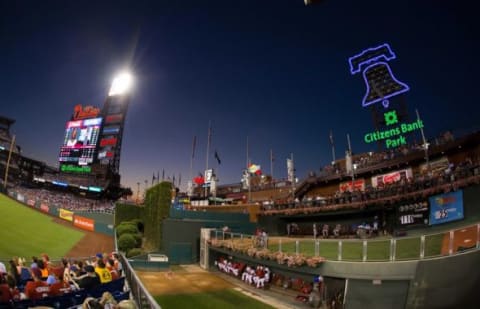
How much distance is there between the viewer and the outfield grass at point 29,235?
25.3 meters

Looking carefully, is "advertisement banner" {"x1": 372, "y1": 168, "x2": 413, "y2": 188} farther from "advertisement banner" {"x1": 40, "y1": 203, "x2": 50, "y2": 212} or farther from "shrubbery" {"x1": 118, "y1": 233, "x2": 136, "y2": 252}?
"advertisement banner" {"x1": 40, "y1": 203, "x2": 50, "y2": 212}

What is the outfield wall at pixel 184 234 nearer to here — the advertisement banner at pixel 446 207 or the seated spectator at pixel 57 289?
the advertisement banner at pixel 446 207

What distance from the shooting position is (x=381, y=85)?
3912 cm

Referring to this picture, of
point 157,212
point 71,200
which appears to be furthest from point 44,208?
point 157,212

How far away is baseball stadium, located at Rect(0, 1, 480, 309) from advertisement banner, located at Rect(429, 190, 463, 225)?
0.07 metres

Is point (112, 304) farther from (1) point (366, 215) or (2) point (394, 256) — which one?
(1) point (366, 215)

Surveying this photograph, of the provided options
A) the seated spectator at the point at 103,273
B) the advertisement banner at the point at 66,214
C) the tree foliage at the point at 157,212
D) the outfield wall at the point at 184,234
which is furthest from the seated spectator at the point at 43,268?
the advertisement banner at the point at 66,214

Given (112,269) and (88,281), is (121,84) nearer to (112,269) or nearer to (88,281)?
(112,269)

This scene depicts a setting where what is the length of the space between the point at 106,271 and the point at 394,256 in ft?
36.7

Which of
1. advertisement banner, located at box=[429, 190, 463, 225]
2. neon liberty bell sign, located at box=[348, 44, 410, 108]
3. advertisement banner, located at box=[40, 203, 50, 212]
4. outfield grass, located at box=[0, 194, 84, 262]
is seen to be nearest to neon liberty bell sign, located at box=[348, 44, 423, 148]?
neon liberty bell sign, located at box=[348, 44, 410, 108]

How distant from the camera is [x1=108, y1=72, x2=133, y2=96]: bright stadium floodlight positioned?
8256 centimetres

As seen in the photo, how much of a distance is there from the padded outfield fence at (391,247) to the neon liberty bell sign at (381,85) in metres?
23.9

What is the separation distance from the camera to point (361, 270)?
1300 cm

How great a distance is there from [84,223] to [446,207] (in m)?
43.7
